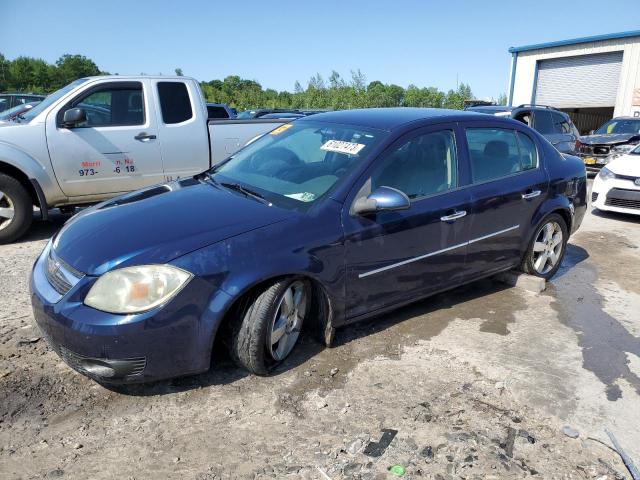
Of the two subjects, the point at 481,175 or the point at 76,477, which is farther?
the point at 481,175

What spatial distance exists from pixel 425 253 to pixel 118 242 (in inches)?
81.6

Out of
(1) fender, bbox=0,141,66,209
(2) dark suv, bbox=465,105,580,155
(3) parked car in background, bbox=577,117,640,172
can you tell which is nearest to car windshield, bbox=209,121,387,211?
(1) fender, bbox=0,141,66,209

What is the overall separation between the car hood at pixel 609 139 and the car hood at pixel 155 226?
12.0m

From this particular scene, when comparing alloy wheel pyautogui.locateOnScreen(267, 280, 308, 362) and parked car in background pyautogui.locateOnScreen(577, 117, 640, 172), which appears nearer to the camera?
alloy wheel pyautogui.locateOnScreen(267, 280, 308, 362)

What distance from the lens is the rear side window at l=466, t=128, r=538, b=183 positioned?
4.10m

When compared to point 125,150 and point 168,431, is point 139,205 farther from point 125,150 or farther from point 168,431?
point 125,150

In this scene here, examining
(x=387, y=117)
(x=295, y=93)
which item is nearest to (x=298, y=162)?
(x=387, y=117)

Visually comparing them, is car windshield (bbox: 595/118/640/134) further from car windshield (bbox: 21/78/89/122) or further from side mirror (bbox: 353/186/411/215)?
car windshield (bbox: 21/78/89/122)

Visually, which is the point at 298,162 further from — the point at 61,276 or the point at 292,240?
the point at 61,276

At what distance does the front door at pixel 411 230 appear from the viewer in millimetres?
3354

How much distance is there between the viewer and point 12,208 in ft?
18.9

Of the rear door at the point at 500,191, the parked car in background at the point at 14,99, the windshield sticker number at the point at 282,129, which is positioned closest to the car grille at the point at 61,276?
the windshield sticker number at the point at 282,129

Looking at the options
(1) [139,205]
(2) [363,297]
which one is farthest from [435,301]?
(1) [139,205]

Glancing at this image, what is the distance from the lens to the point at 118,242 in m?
2.85
